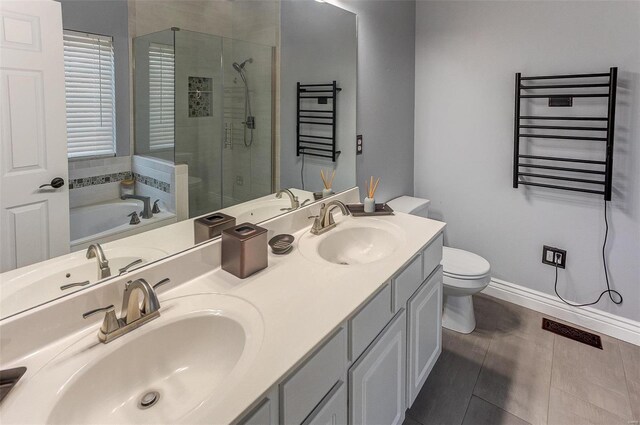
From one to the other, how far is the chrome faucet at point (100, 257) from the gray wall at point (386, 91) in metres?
1.62

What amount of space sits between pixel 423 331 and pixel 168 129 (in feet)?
4.47

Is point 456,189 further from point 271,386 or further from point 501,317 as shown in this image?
point 271,386

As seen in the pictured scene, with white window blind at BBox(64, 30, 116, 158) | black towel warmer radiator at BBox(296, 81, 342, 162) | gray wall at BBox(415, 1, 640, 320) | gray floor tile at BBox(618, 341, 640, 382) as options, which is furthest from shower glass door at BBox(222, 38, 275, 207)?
gray floor tile at BBox(618, 341, 640, 382)

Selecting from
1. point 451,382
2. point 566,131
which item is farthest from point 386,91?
point 451,382

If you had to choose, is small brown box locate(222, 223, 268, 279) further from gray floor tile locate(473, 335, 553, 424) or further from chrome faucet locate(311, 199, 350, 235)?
gray floor tile locate(473, 335, 553, 424)

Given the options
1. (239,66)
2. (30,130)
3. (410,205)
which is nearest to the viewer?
(30,130)

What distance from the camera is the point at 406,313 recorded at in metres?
1.54

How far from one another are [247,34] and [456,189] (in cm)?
201

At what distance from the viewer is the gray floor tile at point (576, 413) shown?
5.66 ft

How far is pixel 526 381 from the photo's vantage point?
1982 millimetres

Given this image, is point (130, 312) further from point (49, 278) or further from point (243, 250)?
point (243, 250)

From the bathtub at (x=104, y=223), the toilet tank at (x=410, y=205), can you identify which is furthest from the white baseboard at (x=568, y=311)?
the bathtub at (x=104, y=223)

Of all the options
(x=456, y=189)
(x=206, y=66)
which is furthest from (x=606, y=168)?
(x=206, y=66)

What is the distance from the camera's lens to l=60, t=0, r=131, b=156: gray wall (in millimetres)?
965
